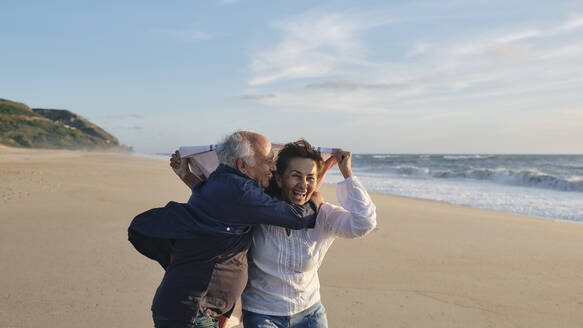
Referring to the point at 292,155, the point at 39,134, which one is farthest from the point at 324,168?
the point at 39,134

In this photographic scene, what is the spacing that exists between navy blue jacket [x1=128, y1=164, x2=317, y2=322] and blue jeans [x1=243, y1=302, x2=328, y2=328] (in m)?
0.16

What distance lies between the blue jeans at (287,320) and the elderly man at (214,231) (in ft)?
0.42

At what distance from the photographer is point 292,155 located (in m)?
2.34

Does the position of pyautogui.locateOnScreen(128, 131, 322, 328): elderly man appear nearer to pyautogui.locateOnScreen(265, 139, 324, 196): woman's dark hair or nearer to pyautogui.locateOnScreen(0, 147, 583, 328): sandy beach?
pyautogui.locateOnScreen(265, 139, 324, 196): woman's dark hair

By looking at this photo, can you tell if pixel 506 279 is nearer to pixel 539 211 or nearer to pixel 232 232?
pixel 232 232

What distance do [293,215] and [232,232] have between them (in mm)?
318

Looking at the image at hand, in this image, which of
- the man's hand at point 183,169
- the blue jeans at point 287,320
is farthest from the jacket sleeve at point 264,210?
the man's hand at point 183,169

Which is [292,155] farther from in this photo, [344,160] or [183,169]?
[183,169]

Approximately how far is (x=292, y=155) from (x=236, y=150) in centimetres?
35

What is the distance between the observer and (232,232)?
2.08m

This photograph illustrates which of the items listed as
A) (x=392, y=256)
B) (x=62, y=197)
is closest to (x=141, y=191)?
(x=62, y=197)

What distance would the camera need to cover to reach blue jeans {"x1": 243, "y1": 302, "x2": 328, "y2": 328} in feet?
7.25

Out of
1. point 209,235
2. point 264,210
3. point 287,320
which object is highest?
point 264,210

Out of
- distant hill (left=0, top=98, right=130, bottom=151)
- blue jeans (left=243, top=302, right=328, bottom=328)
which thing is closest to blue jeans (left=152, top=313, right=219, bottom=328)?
blue jeans (left=243, top=302, right=328, bottom=328)
